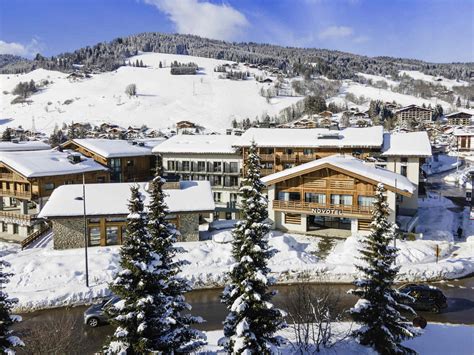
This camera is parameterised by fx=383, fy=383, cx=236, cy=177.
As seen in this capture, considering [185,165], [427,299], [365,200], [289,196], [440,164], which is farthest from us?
[440,164]

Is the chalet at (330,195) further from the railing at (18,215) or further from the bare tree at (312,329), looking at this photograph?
the railing at (18,215)

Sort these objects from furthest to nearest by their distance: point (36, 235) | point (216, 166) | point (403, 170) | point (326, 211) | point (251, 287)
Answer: point (216, 166)
point (403, 170)
point (36, 235)
point (326, 211)
point (251, 287)

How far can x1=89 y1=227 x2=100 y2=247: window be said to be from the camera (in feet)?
116

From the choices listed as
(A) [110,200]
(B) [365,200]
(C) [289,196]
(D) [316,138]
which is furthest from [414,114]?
(A) [110,200]

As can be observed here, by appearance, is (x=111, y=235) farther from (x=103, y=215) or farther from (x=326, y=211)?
(x=326, y=211)

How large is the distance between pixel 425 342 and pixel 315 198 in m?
20.4

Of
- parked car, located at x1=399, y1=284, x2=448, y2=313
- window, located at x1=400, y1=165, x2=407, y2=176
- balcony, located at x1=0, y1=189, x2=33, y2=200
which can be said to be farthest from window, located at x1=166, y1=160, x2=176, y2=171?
parked car, located at x1=399, y1=284, x2=448, y2=313

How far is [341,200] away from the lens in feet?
124

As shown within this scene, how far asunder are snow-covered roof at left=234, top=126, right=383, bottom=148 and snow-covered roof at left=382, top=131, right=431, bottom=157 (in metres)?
1.55

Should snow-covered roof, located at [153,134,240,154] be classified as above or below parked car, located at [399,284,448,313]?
above

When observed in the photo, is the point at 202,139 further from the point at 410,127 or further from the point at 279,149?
the point at 410,127

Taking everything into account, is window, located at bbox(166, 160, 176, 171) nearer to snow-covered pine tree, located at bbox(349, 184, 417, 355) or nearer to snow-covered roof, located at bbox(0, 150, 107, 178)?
snow-covered roof, located at bbox(0, 150, 107, 178)

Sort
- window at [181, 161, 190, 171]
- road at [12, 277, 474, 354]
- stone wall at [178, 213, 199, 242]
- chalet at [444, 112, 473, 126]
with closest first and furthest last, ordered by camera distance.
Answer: road at [12, 277, 474, 354]
stone wall at [178, 213, 199, 242]
window at [181, 161, 190, 171]
chalet at [444, 112, 473, 126]

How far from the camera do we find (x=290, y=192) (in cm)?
3950
